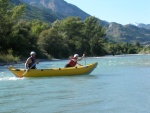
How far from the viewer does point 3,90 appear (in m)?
15.8

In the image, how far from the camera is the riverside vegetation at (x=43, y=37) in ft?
176

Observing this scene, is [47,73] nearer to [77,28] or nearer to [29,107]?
[29,107]

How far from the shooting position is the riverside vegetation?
53781 mm

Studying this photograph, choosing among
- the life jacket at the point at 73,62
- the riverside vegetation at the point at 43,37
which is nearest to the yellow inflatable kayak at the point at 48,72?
the life jacket at the point at 73,62

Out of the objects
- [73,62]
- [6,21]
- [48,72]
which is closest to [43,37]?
[6,21]

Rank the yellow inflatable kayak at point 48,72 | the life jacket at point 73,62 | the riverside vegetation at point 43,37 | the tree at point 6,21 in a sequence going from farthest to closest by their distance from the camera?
the riverside vegetation at point 43,37 < the tree at point 6,21 < the life jacket at point 73,62 < the yellow inflatable kayak at point 48,72

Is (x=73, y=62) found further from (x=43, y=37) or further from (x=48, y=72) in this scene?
(x=43, y=37)

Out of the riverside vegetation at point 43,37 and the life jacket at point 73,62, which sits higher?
the riverside vegetation at point 43,37

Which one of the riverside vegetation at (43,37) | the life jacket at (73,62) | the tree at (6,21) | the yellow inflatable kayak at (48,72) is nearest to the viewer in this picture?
the yellow inflatable kayak at (48,72)

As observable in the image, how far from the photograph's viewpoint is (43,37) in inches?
2857

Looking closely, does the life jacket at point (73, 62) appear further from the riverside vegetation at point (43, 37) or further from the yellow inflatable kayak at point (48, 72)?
the riverside vegetation at point (43, 37)

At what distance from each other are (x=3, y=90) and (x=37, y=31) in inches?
2676

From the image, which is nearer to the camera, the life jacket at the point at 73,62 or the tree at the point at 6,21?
the life jacket at the point at 73,62

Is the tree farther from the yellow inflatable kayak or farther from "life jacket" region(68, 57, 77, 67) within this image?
the yellow inflatable kayak
